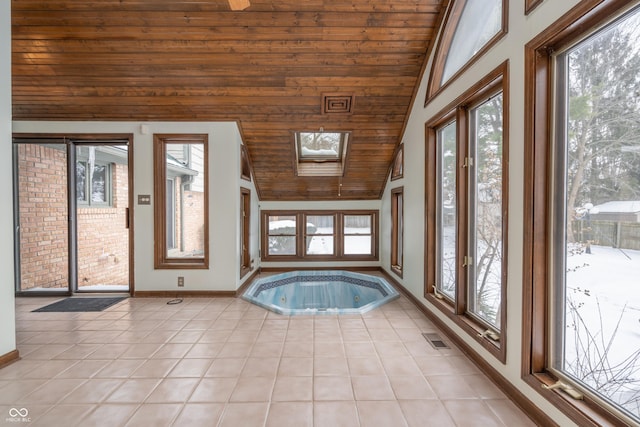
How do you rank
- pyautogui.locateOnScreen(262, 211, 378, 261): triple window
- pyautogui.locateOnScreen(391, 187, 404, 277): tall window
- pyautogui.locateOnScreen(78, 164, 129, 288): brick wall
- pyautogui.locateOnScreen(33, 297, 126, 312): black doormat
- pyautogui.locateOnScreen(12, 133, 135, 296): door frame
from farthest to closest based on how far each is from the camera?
1. pyautogui.locateOnScreen(262, 211, 378, 261): triple window
2. pyautogui.locateOnScreen(391, 187, 404, 277): tall window
3. pyautogui.locateOnScreen(78, 164, 129, 288): brick wall
4. pyautogui.locateOnScreen(12, 133, 135, 296): door frame
5. pyautogui.locateOnScreen(33, 297, 126, 312): black doormat

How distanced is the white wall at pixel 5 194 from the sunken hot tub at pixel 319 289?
2935 millimetres

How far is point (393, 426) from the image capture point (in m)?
1.64

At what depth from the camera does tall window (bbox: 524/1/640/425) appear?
4.29 feet

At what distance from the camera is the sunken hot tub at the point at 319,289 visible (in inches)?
197

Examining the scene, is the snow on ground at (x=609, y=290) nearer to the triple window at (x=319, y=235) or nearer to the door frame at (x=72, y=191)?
the triple window at (x=319, y=235)

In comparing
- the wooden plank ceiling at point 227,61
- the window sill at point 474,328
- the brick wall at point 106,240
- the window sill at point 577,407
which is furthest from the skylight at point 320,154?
the window sill at point 577,407

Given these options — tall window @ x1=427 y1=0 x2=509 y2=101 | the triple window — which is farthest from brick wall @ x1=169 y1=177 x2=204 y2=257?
tall window @ x1=427 y1=0 x2=509 y2=101

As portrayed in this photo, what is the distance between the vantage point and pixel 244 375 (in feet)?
7.02

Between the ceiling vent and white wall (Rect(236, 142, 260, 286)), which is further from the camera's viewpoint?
white wall (Rect(236, 142, 260, 286))

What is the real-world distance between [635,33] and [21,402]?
152 inches

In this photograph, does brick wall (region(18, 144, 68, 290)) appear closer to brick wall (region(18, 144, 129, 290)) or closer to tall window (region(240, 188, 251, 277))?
brick wall (region(18, 144, 129, 290))

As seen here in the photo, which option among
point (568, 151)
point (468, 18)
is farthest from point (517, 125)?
point (468, 18)

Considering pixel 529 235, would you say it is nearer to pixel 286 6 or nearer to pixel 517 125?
pixel 517 125

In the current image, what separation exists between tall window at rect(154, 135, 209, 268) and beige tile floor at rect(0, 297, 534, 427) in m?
1.03
